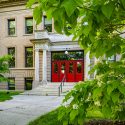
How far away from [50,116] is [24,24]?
24.7 meters

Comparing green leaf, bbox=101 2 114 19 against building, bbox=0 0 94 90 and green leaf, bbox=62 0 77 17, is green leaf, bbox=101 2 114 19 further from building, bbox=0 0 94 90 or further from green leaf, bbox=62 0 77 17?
building, bbox=0 0 94 90

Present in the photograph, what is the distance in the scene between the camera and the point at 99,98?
134 inches

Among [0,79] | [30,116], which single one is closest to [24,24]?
[0,79]

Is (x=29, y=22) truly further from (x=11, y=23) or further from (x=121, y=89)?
(x=121, y=89)

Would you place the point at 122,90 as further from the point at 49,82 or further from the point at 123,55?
the point at 49,82

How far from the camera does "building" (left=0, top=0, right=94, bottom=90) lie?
110 ft

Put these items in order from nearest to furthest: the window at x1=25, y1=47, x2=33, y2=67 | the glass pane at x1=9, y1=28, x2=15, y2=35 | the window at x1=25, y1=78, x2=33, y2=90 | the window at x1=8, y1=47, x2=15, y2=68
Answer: the window at x1=25, y1=78, x2=33, y2=90 → the window at x1=25, y1=47, x2=33, y2=67 → the window at x1=8, y1=47, x2=15, y2=68 → the glass pane at x1=9, y1=28, x2=15, y2=35

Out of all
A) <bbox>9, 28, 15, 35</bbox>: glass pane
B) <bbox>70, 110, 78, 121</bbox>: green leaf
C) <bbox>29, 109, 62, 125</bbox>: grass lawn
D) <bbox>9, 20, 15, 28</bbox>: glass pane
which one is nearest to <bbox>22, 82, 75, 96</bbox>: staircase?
<bbox>9, 28, 15, 35</bbox>: glass pane

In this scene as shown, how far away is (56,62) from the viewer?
3481 centimetres

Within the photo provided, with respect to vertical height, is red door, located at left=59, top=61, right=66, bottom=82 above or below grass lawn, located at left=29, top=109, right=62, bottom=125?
above

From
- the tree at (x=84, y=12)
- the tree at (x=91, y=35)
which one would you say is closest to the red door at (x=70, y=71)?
the tree at (x=91, y=35)

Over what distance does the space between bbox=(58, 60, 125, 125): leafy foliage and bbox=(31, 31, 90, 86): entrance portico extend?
93.5ft

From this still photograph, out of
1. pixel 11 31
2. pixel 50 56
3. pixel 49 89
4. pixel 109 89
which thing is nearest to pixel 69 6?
pixel 109 89

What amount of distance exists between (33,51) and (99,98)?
106 feet
